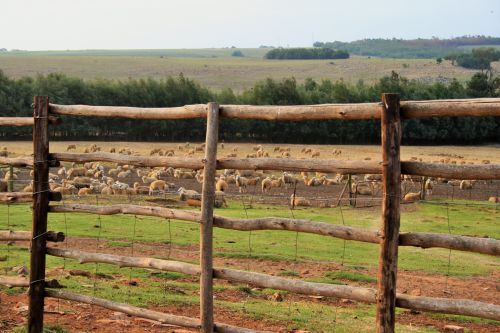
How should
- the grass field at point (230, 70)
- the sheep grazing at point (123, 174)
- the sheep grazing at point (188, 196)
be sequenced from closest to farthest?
the sheep grazing at point (188, 196)
the sheep grazing at point (123, 174)
the grass field at point (230, 70)

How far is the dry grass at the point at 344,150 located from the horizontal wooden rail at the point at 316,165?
47.4 meters

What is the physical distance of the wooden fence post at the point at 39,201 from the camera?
A: 9.58m

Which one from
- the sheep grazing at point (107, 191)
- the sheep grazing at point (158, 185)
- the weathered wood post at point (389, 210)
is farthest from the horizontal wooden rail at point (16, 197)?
the sheep grazing at point (158, 185)

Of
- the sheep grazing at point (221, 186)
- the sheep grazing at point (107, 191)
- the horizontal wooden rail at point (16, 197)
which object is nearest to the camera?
the horizontal wooden rail at point (16, 197)

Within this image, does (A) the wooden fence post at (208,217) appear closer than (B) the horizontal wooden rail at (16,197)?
Yes

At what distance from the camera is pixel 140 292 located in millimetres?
12477

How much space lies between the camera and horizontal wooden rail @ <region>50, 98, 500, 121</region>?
23.4ft

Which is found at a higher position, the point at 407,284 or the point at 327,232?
the point at 327,232

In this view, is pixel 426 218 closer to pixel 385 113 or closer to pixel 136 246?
pixel 136 246

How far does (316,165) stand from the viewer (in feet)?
26.9

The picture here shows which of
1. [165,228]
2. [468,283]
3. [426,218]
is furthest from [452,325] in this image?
[426,218]

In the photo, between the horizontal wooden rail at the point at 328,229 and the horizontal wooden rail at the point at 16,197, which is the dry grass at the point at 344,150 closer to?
the horizontal wooden rail at the point at 16,197

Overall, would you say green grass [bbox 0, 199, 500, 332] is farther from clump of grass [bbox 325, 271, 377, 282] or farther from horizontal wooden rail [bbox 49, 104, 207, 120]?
horizontal wooden rail [bbox 49, 104, 207, 120]

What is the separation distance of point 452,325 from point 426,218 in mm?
15877
